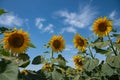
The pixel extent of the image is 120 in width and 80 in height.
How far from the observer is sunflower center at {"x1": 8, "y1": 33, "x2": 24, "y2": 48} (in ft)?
12.2

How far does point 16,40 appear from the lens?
12.6 ft

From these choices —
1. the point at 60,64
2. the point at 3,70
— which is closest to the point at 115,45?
the point at 60,64

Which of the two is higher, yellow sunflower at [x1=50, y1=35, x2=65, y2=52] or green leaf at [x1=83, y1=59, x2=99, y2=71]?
yellow sunflower at [x1=50, y1=35, x2=65, y2=52]

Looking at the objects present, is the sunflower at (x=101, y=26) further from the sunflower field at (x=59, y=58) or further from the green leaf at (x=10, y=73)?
the green leaf at (x=10, y=73)

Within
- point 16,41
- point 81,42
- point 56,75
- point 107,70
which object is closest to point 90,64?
point 107,70

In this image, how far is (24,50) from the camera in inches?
143

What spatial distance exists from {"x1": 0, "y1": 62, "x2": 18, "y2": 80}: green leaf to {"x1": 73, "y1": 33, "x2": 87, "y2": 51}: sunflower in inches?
174

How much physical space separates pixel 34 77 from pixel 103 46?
283cm

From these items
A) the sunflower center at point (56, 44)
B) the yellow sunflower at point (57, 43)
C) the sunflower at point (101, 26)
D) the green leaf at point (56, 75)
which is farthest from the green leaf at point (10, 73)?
the sunflower at point (101, 26)

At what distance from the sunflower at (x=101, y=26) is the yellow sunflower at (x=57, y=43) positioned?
109 centimetres

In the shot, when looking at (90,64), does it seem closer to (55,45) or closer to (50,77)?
(55,45)

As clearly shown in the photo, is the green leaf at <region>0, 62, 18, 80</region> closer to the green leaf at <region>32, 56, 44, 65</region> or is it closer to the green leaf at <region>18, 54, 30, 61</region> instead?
the green leaf at <region>18, 54, 30, 61</region>

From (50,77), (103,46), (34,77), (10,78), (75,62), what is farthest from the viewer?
(75,62)

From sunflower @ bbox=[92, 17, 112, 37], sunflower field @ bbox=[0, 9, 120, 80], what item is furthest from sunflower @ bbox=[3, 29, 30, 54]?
sunflower @ bbox=[92, 17, 112, 37]
